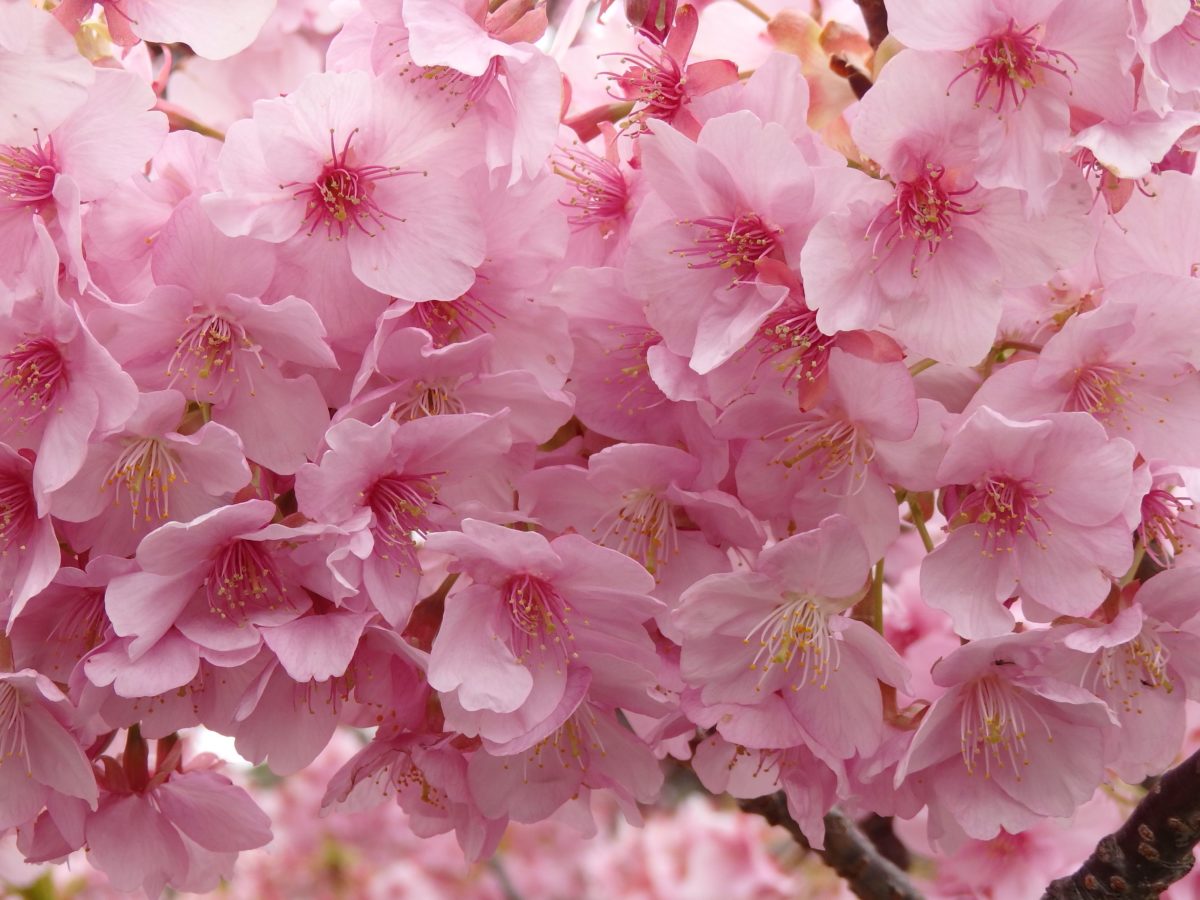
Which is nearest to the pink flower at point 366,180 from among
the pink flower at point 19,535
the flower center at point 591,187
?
the flower center at point 591,187

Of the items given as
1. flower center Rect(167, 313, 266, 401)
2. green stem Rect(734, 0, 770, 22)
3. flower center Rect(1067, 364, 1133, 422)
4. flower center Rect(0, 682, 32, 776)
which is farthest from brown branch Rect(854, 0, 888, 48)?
flower center Rect(0, 682, 32, 776)

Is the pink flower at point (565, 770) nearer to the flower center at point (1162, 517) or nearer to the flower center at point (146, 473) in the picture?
the flower center at point (146, 473)

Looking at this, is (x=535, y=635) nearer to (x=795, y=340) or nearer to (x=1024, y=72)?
(x=795, y=340)

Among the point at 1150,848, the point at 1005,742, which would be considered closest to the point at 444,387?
the point at 1005,742

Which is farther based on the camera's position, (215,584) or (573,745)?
(573,745)

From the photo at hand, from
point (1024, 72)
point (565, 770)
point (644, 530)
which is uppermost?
point (1024, 72)

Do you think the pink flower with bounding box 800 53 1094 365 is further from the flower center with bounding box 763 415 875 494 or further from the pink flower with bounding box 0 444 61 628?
the pink flower with bounding box 0 444 61 628
